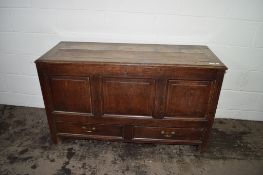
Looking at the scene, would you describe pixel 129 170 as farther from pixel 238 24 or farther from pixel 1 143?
pixel 238 24

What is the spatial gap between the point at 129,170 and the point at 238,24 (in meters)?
1.73

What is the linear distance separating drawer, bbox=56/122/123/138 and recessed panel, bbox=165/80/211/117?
1.67 ft

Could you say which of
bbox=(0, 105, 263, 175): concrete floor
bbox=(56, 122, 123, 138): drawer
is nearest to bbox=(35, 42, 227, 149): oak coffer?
bbox=(56, 122, 123, 138): drawer

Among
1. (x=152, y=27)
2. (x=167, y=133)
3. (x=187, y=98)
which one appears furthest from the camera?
(x=152, y=27)

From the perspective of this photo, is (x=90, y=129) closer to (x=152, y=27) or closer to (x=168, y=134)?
(x=168, y=134)

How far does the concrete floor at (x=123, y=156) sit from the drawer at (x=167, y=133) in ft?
0.57

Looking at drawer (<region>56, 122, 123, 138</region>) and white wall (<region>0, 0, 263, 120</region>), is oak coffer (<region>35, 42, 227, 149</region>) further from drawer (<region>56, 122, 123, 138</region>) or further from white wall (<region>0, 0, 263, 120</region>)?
white wall (<region>0, 0, 263, 120</region>)

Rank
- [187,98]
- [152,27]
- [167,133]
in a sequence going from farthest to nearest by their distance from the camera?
[152,27] < [167,133] < [187,98]

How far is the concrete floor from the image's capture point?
185cm

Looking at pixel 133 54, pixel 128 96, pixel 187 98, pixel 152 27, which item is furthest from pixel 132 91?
pixel 152 27

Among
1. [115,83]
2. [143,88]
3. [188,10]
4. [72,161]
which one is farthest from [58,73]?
[188,10]

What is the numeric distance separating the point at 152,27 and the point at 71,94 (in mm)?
1035

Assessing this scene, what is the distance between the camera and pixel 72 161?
1932 millimetres

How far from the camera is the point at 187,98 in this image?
5.76 ft
